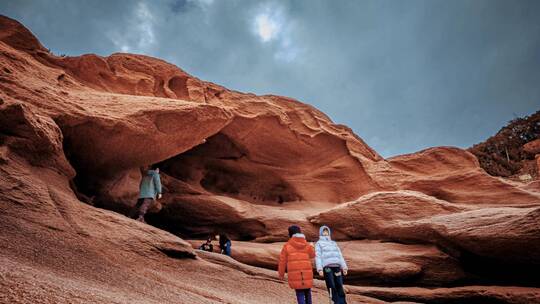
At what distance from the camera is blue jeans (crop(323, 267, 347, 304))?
6.49 metres

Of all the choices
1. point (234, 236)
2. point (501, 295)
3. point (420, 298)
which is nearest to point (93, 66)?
point (234, 236)

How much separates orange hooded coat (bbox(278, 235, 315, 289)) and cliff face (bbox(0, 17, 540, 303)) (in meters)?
1.35

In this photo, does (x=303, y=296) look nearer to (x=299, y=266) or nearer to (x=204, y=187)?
(x=299, y=266)

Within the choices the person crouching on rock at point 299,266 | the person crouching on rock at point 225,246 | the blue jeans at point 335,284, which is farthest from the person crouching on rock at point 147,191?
the blue jeans at point 335,284

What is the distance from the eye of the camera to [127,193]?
12.0 m

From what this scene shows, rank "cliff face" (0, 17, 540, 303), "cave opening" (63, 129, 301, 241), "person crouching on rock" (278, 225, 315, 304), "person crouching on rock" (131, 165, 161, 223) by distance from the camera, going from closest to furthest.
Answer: "person crouching on rock" (278, 225, 315, 304)
"cliff face" (0, 17, 540, 303)
"person crouching on rock" (131, 165, 161, 223)
"cave opening" (63, 129, 301, 241)

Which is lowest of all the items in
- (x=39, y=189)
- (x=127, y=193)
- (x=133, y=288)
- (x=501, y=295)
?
(x=133, y=288)

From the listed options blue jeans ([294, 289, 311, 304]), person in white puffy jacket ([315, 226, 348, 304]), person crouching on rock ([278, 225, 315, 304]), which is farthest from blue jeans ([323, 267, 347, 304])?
blue jeans ([294, 289, 311, 304])

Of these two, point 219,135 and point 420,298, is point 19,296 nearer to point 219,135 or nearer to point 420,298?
point 420,298

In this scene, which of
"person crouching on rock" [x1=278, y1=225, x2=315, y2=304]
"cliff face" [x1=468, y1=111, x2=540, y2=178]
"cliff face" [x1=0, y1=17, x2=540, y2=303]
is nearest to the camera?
"person crouching on rock" [x1=278, y1=225, x2=315, y2=304]

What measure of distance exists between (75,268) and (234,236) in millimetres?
10041

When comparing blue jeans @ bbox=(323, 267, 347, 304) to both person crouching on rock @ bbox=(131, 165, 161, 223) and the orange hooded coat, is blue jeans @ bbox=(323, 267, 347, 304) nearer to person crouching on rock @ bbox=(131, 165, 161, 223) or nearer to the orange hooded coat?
the orange hooded coat

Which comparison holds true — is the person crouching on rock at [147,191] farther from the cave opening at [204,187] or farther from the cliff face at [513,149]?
the cliff face at [513,149]

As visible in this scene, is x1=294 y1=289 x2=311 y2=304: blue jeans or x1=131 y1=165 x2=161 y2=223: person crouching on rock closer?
x1=294 y1=289 x2=311 y2=304: blue jeans
